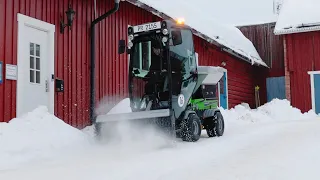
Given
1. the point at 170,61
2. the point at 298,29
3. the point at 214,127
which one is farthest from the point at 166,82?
the point at 298,29

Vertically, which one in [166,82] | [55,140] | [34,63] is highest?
[34,63]

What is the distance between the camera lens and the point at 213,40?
52.1 ft

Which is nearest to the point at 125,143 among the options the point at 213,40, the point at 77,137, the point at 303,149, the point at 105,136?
the point at 105,136

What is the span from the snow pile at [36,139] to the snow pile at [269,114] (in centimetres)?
698

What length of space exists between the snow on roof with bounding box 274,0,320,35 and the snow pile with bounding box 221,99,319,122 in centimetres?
372

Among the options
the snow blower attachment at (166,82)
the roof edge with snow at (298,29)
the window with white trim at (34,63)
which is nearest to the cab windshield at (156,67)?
the snow blower attachment at (166,82)

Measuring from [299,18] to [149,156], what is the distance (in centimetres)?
1523

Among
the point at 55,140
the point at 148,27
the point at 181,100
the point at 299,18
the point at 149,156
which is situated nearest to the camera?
the point at 149,156

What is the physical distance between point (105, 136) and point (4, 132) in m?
1.79

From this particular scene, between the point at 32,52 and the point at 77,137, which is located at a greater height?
the point at 32,52

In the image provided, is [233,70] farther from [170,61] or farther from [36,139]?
[36,139]

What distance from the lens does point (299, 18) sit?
1898 centimetres

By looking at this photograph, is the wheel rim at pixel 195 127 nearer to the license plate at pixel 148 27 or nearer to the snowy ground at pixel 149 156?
the snowy ground at pixel 149 156

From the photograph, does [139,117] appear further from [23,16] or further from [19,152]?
[23,16]
